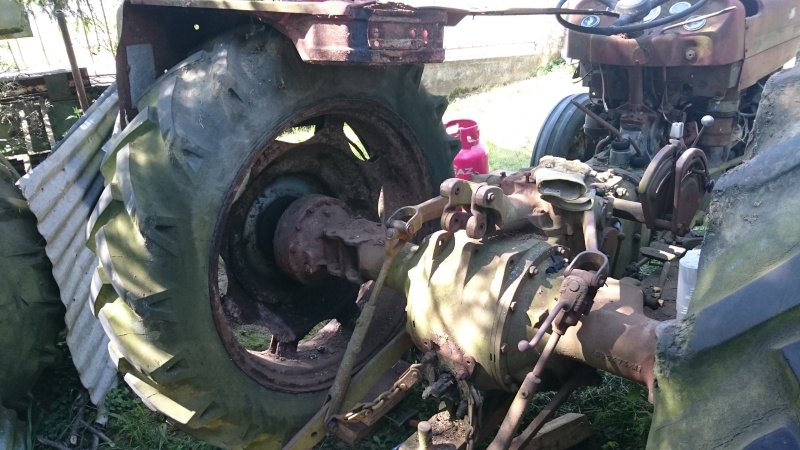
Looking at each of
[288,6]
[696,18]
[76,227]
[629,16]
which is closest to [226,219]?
[288,6]

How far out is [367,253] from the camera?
2.32 m

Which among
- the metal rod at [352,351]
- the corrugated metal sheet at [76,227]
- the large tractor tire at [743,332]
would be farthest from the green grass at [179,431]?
the large tractor tire at [743,332]

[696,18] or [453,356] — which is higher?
[696,18]

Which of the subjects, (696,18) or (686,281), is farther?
(696,18)

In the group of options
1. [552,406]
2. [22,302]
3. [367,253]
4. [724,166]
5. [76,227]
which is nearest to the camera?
[552,406]

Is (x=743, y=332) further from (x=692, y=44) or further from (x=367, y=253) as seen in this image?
(x=692, y=44)

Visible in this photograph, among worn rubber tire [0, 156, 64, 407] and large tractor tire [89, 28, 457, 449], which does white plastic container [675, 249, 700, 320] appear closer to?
large tractor tire [89, 28, 457, 449]

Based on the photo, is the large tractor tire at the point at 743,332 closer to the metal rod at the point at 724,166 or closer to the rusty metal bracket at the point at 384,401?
the rusty metal bracket at the point at 384,401

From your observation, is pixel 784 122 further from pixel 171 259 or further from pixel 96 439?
pixel 96 439

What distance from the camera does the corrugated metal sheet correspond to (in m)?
2.92

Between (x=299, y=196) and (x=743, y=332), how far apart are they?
1.96 metres

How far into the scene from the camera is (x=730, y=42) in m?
3.58

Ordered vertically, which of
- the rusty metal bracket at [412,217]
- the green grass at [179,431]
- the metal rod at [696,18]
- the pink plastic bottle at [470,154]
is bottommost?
the green grass at [179,431]

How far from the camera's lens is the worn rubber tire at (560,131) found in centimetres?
443
